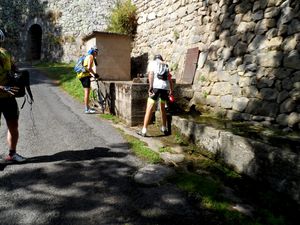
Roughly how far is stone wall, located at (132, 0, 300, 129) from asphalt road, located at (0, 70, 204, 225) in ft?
7.91

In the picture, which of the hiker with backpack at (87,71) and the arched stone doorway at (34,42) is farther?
the arched stone doorway at (34,42)

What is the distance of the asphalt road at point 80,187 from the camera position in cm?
326

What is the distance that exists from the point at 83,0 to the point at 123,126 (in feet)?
45.4

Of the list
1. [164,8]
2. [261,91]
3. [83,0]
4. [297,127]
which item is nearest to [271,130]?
[297,127]

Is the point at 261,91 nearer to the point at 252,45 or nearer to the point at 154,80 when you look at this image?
the point at 252,45

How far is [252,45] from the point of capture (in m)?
6.12

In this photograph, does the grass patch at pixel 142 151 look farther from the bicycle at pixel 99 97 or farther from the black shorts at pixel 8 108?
the bicycle at pixel 99 97

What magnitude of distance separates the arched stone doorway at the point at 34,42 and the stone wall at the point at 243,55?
17429mm

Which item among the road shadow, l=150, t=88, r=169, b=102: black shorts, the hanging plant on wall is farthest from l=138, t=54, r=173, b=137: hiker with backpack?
the hanging plant on wall

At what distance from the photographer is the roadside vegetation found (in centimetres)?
337

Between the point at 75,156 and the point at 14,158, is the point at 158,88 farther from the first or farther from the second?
the point at 14,158

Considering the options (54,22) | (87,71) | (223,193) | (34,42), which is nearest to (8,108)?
(223,193)

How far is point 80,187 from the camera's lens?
154 inches

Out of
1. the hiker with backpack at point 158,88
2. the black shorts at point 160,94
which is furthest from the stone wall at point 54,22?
the black shorts at point 160,94
